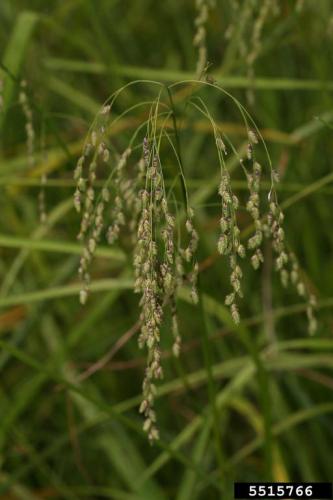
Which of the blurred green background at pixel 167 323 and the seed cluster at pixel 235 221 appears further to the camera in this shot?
the blurred green background at pixel 167 323

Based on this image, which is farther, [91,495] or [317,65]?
[91,495]

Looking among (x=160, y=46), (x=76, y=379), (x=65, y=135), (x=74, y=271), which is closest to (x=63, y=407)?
(x=76, y=379)

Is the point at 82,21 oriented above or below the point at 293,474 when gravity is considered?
above

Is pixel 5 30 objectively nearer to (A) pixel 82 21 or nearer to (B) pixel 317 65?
(A) pixel 82 21

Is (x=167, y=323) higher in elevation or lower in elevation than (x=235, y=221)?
higher

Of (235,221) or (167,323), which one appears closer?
(235,221)

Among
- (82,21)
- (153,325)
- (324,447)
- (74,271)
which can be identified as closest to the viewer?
(153,325)

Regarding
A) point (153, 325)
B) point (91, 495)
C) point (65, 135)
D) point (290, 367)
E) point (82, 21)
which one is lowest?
point (91, 495)

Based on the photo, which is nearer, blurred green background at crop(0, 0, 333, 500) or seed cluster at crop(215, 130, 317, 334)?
seed cluster at crop(215, 130, 317, 334)
